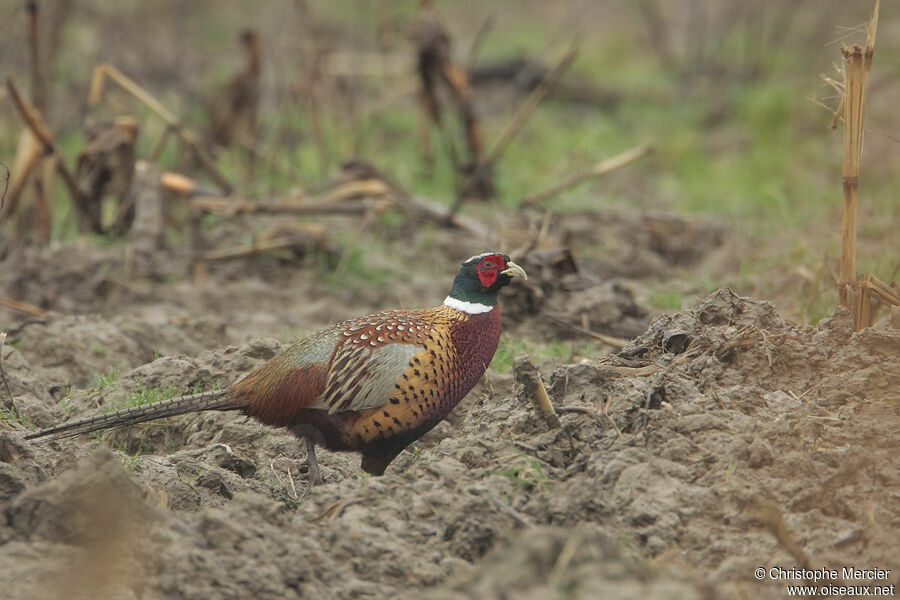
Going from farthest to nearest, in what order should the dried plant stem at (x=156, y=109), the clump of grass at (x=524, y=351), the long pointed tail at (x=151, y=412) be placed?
the dried plant stem at (x=156, y=109) → the clump of grass at (x=524, y=351) → the long pointed tail at (x=151, y=412)

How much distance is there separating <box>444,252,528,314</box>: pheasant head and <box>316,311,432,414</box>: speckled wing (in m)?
0.21

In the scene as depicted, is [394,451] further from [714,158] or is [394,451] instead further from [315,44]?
[714,158]

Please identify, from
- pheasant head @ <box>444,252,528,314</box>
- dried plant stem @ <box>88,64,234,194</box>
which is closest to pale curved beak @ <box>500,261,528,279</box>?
pheasant head @ <box>444,252,528,314</box>

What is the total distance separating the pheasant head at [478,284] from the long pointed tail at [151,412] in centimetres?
92

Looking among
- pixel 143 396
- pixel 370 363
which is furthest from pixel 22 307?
pixel 370 363

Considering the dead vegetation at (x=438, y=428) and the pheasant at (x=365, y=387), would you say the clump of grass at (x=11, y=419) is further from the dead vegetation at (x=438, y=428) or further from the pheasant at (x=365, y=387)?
the pheasant at (x=365, y=387)

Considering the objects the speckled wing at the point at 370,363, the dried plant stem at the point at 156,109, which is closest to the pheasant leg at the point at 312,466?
the speckled wing at the point at 370,363

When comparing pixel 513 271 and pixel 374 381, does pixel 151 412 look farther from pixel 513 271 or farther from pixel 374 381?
pixel 513 271

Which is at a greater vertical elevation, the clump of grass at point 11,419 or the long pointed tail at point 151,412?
the long pointed tail at point 151,412

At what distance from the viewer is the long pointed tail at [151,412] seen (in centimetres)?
389

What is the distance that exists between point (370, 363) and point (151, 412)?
2.68ft

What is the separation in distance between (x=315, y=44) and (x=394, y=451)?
5700 millimetres

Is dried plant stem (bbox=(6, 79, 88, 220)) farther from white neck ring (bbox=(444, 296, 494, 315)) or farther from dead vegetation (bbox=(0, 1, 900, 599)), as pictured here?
white neck ring (bbox=(444, 296, 494, 315))

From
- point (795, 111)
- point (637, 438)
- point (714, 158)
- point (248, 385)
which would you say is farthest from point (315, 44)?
point (637, 438)
